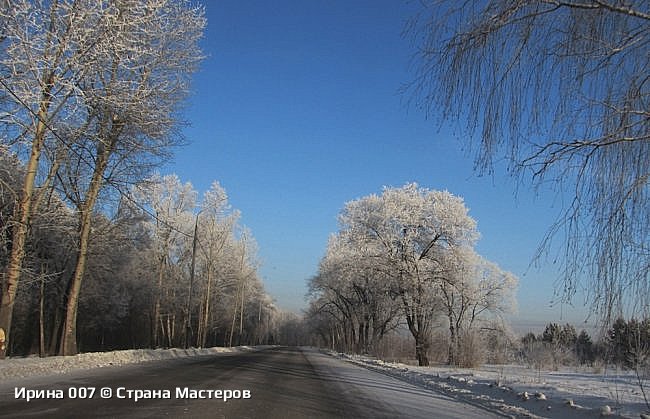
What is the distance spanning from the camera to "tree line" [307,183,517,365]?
36.2 m

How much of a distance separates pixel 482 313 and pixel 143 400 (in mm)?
45522

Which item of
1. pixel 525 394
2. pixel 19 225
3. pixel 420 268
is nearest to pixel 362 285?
pixel 420 268

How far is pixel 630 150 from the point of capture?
5.22 m

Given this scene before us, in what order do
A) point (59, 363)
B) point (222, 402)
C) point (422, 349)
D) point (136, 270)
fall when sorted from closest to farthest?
point (222, 402)
point (59, 363)
point (422, 349)
point (136, 270)

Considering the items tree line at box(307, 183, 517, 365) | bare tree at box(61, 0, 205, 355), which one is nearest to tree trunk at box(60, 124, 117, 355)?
Answer: bare tree at box(61, 0, 205, 355)

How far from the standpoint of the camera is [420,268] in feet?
119

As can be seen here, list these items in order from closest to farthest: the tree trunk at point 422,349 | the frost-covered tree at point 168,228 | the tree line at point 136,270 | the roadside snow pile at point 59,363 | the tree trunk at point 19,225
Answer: the roadside snow pile at point 59,363 < the tree trunk at point 19,225 < the tree line at point 136,270 < the tree trunk at point 422,349 < the frost-covered tree at point 168,228

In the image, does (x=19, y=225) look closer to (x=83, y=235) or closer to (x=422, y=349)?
(x=83, y=235)

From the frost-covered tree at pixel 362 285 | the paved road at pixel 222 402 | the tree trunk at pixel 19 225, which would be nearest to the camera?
the paved road at pixel 222 402

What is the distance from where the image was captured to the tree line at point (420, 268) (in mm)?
36219

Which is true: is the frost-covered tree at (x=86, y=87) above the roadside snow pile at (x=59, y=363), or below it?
above

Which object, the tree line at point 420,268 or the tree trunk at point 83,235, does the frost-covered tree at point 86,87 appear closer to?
the tree trunk at point 83,235

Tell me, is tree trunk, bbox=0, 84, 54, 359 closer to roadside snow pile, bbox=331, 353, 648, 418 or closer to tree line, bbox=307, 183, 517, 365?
roadside snow pile, bbox=331, 353, 648, 418

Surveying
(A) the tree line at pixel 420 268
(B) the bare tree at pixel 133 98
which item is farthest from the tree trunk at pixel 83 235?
(A) the tree line at pixel 420 268
